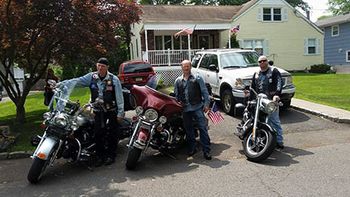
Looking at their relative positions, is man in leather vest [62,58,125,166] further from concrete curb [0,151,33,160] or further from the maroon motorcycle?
concrete curb [0,151,33,160]

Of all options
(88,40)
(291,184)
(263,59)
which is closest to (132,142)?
(291,184)

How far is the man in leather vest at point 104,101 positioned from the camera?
6.62m

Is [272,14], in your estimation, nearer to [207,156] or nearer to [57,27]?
[57,27]

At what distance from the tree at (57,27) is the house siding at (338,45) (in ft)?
106

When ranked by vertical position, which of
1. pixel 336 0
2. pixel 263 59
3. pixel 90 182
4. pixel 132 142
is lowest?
pixel 90 182

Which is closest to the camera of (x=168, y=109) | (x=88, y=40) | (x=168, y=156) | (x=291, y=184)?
(x=291, y=184)

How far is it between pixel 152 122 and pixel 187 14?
23.2 meters

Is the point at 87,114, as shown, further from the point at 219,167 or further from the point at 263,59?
the point at 263,59

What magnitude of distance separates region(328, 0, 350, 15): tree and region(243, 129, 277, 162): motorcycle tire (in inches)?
2626

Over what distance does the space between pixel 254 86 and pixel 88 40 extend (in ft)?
14.0

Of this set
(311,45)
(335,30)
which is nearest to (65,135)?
(311,45)

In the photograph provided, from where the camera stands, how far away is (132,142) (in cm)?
623

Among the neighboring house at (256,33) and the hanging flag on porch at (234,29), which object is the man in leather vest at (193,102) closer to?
the hanging flag on porch at (234,29)

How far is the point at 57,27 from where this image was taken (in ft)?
29.1
